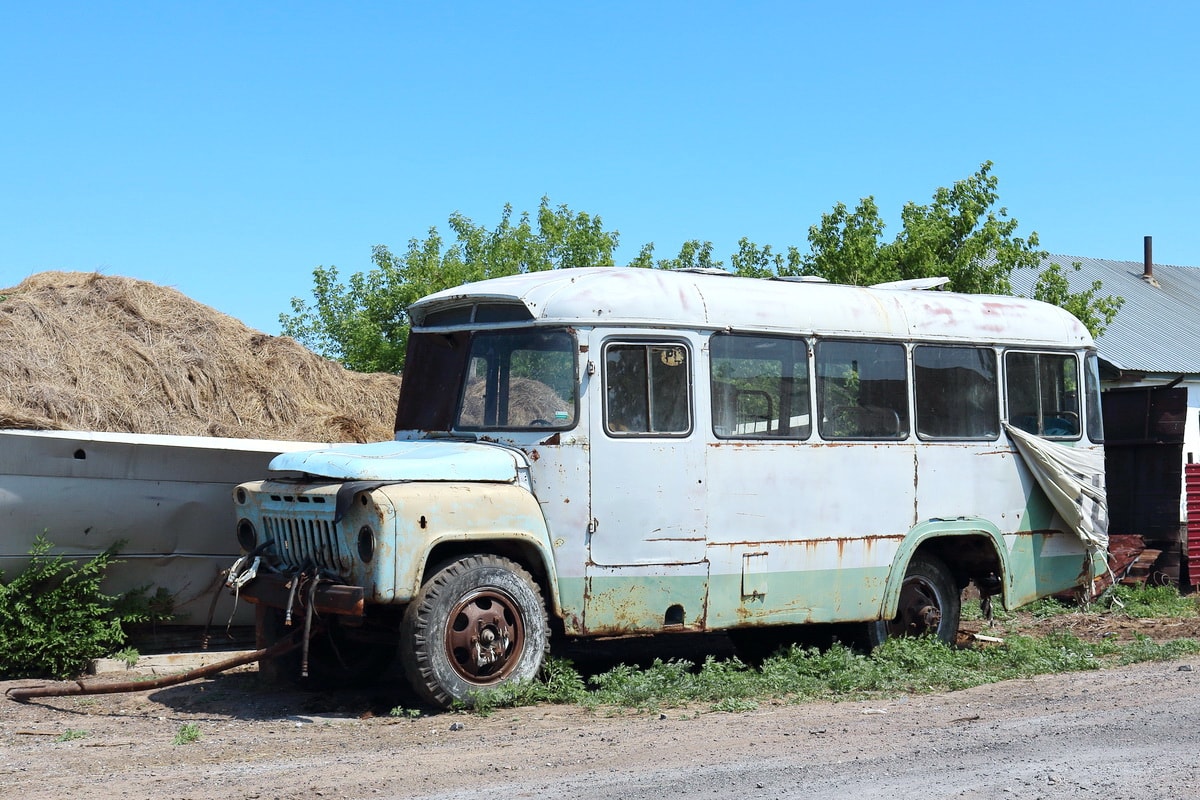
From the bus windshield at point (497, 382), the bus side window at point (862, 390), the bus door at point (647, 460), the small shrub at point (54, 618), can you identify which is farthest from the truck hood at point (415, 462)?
the bus side window at point (862, 390)

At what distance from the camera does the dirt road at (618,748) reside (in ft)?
20.0

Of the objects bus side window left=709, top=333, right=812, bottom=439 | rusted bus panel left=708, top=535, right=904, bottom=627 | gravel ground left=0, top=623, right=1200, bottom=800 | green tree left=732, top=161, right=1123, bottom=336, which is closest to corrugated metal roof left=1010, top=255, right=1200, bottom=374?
green tree left=732, top=161, right=1123, bottom=336

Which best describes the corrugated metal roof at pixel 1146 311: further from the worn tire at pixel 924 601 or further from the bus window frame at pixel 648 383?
the bus window frame at pixel 648 383

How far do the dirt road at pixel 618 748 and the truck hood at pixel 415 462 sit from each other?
4.99ft

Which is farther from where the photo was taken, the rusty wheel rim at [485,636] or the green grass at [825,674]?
the green grass at [825,674]

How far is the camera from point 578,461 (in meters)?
8.91

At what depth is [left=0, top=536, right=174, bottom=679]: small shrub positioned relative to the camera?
379 inches

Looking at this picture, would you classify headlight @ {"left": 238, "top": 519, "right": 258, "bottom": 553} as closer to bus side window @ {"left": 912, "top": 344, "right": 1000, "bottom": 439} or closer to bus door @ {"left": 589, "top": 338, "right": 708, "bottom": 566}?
bus door @ {"left": 589, "top": 338, "right": 708, "bottom": 566}

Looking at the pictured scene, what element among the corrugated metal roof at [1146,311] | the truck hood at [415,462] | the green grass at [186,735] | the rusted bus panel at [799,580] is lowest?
the green grass at [186,735]

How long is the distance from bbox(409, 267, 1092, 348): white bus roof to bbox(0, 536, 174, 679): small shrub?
3156mm

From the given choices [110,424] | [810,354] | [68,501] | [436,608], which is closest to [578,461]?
[436,608]

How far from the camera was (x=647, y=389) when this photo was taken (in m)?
9.27

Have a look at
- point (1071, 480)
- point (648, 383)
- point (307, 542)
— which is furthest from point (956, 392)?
point (307, 542)

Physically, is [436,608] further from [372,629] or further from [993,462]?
[993,462]
